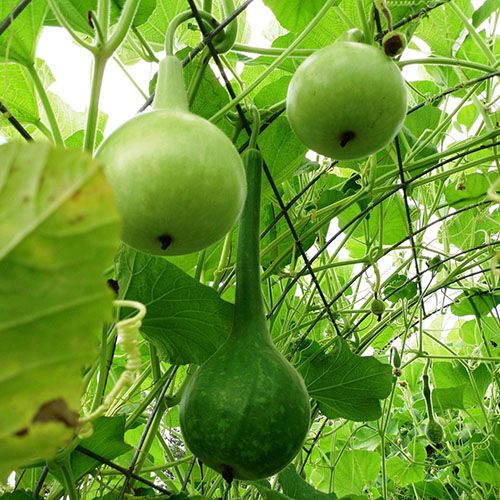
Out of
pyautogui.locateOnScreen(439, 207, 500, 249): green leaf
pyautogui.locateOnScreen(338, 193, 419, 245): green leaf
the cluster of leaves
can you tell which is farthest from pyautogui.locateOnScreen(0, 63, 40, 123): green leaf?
pyautogui.locateOnScreen(439, 207, 500, 249): green leaf

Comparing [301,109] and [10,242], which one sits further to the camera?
[301,109]

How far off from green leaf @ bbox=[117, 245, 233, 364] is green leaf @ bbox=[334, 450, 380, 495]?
116 cm

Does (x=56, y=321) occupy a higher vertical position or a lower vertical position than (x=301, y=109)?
lower

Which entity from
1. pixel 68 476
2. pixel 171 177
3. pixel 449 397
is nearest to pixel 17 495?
pixel 68 476

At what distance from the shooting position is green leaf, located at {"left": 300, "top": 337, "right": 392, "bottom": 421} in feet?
3.45

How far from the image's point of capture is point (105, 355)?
0.72m

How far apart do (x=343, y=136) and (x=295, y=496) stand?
0.76 metres

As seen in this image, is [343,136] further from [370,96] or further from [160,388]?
[160,388]

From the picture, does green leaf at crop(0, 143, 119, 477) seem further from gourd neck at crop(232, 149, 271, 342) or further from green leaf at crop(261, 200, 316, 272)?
green leaf at crop(261, 200, 316, 272)

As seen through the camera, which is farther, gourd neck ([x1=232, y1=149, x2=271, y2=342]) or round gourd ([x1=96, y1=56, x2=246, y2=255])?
gourd neck ([x1=232, y1=149, x2=271, y2=342])

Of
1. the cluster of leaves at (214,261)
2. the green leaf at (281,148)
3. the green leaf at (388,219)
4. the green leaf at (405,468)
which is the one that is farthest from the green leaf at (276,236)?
the green leaf at (405,468)

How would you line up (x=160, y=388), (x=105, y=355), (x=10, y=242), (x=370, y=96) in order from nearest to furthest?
(x=10, y=242)
(x=370, y=96)
(x=105, y=355)
(x=160, y=388)

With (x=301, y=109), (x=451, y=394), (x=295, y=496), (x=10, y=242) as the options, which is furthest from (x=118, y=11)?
(x=451, y=394)

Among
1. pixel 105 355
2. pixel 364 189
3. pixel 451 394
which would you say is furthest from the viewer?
pixel 451 394
